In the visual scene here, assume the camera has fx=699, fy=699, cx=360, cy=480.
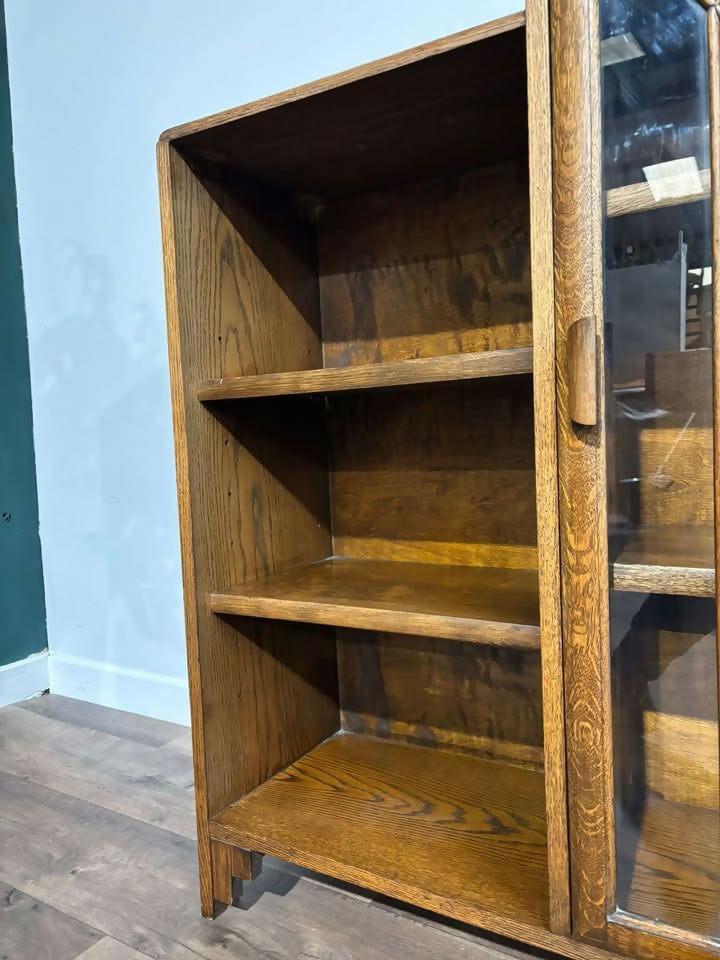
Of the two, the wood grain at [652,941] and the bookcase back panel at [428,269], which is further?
the bookcase back panel at [428,269]

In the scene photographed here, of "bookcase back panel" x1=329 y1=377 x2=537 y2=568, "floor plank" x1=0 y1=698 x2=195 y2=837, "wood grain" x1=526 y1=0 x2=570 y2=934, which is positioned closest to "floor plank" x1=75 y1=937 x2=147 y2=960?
"floor plank" x1=0 y1=698 x2=195 y2=837

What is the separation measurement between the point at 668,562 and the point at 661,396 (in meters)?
0.18

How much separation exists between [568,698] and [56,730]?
4.92ft

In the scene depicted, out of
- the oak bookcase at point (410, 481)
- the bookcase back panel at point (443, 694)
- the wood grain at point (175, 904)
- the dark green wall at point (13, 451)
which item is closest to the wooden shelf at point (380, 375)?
the oak bookcase at point (410, 481)

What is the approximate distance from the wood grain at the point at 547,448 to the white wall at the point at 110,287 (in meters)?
0.90

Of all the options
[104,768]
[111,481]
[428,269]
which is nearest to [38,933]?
[104,768]

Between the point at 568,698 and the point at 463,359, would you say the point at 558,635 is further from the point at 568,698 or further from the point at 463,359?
the point at 463,359

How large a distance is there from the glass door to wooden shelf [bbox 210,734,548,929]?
5.6 inches

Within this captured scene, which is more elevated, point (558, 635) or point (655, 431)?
point (655, 431)

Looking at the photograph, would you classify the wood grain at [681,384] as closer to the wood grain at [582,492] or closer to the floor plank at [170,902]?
the wood grain at [582,492]

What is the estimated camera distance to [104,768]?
61.9 inches

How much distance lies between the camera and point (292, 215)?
49.4 inches

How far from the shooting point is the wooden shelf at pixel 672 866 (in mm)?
743

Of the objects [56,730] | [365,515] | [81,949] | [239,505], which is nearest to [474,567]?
[365,515]
